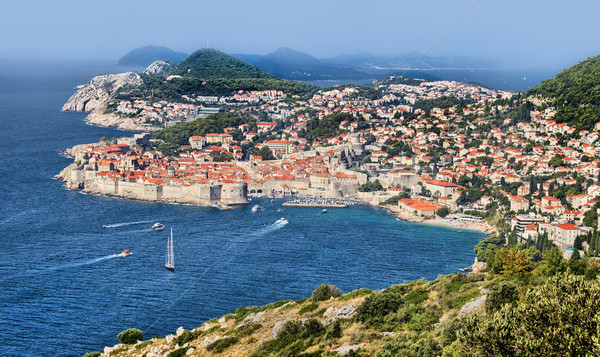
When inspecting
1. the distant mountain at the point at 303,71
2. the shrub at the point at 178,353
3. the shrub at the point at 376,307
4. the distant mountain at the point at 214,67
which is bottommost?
the shrub at the point at 178,353

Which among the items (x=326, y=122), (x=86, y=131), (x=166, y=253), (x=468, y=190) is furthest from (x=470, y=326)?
(x=86, y=131)

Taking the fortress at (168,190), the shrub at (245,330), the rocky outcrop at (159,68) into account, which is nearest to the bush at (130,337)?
the shrub at (245,330)

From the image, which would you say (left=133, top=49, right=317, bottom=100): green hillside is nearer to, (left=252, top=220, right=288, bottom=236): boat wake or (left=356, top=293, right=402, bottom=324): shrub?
(left=252, top=220, right=288, bottom=236): boat wake

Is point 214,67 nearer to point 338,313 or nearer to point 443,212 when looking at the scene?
point 443,212

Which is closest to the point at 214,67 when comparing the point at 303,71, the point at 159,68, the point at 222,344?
the point at 159,68

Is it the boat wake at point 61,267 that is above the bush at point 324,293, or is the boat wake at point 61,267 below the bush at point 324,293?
below

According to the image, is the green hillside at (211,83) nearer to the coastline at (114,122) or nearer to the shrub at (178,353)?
the coastline at (114,122)

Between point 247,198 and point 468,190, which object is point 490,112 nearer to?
point 468,190
